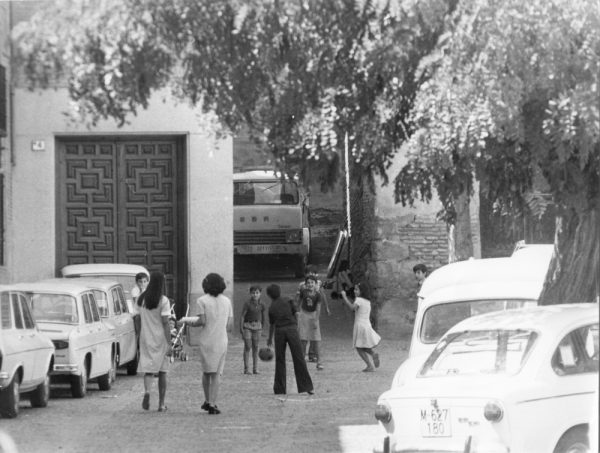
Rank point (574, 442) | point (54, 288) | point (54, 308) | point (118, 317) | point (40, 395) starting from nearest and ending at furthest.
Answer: point (574, 442) → point (40, 395) → point (54, 308) → point (54, 288) → point (118, 317)

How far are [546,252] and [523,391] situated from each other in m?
6.83

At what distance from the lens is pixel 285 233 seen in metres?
35.0

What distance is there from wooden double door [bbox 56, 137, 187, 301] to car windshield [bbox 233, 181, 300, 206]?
23.8 feet

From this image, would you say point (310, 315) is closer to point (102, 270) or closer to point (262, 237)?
point (102, 270)

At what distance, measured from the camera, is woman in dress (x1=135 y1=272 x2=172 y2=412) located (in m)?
16.9

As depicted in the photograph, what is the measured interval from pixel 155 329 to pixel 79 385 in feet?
7.82

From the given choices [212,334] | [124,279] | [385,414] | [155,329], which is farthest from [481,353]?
[124,279]

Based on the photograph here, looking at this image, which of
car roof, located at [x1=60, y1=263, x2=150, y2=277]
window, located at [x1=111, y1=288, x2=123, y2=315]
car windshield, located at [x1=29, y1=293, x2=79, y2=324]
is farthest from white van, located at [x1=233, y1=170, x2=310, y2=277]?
car windshield, located at [x1=29, y1=293, x2=79, y2=324]

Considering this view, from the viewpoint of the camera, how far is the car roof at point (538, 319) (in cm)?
1093

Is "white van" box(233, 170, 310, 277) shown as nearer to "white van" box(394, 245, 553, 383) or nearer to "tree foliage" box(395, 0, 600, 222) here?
"white van" box(394, 245, 553, 383)

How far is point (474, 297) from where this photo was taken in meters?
15.4

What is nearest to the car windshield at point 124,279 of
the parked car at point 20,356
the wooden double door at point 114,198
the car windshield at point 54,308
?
the wooden double door at point 114,198

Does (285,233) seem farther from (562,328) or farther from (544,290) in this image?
(562,328)

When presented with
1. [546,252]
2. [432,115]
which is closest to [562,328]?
[432,115]
